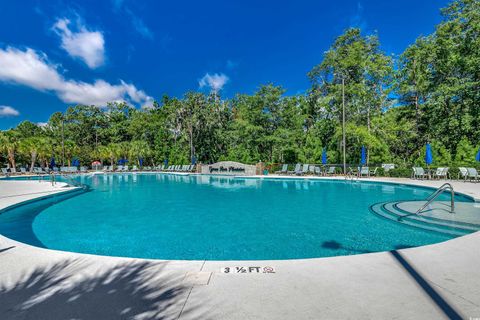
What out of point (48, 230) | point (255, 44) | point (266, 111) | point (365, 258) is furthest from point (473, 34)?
point (48, 230)

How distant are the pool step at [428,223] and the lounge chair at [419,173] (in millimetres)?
10562

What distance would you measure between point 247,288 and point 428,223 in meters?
5.55

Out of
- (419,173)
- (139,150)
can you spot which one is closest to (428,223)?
(419,173)

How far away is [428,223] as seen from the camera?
6.14 meters

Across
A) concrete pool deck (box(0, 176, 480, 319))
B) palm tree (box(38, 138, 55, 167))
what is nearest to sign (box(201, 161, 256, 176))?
palm tree (box(38, 138, 55, 167))

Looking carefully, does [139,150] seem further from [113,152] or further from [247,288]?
[247,288]

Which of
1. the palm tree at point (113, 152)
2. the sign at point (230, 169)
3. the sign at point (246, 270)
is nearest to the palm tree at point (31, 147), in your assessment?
the palm tree at point (113, 152)

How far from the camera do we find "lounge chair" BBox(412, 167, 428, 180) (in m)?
16.4

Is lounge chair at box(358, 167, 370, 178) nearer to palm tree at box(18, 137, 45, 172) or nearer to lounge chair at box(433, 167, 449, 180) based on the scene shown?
lounge chair at box(433, 167, 449, 180)

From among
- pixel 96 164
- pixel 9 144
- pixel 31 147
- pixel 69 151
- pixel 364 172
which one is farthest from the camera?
pixel 69 151

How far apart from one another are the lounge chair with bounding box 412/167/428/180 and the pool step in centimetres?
1056

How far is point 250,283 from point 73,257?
8.42ft

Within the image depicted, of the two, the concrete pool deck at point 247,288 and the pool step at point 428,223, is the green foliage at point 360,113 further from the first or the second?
the concrete pool deck at point 247,288

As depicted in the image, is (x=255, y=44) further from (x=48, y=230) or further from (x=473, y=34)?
(x=48, y=230)
